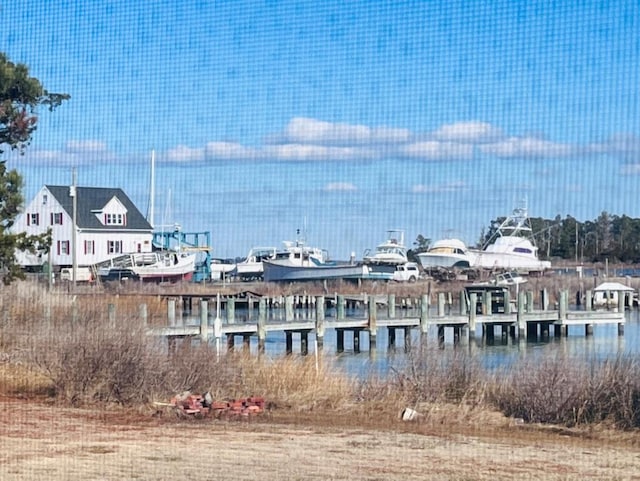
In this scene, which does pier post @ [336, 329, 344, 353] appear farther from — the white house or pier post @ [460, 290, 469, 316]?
the white house

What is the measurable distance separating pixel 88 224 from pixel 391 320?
7.76 metres

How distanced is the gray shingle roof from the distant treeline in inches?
495

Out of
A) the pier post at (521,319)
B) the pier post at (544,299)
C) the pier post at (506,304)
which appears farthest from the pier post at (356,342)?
the pier post at (544,299)

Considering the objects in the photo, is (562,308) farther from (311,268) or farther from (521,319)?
(311,268)

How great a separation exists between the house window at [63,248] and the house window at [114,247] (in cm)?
243

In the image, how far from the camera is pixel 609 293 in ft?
96.7

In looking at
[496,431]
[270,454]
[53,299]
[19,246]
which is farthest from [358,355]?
[270,454]

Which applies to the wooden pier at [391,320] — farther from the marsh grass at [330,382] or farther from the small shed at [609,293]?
the marsh grass at [330,382]

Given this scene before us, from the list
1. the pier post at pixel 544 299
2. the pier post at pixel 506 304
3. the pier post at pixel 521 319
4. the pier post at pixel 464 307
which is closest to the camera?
the pier post at pixel 521 319

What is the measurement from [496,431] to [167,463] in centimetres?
295

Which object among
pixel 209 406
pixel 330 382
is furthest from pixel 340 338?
pixel 209 406

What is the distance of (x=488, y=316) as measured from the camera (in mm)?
23750

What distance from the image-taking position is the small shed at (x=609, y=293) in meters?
27.2

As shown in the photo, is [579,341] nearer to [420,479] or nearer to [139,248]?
[139,248]
